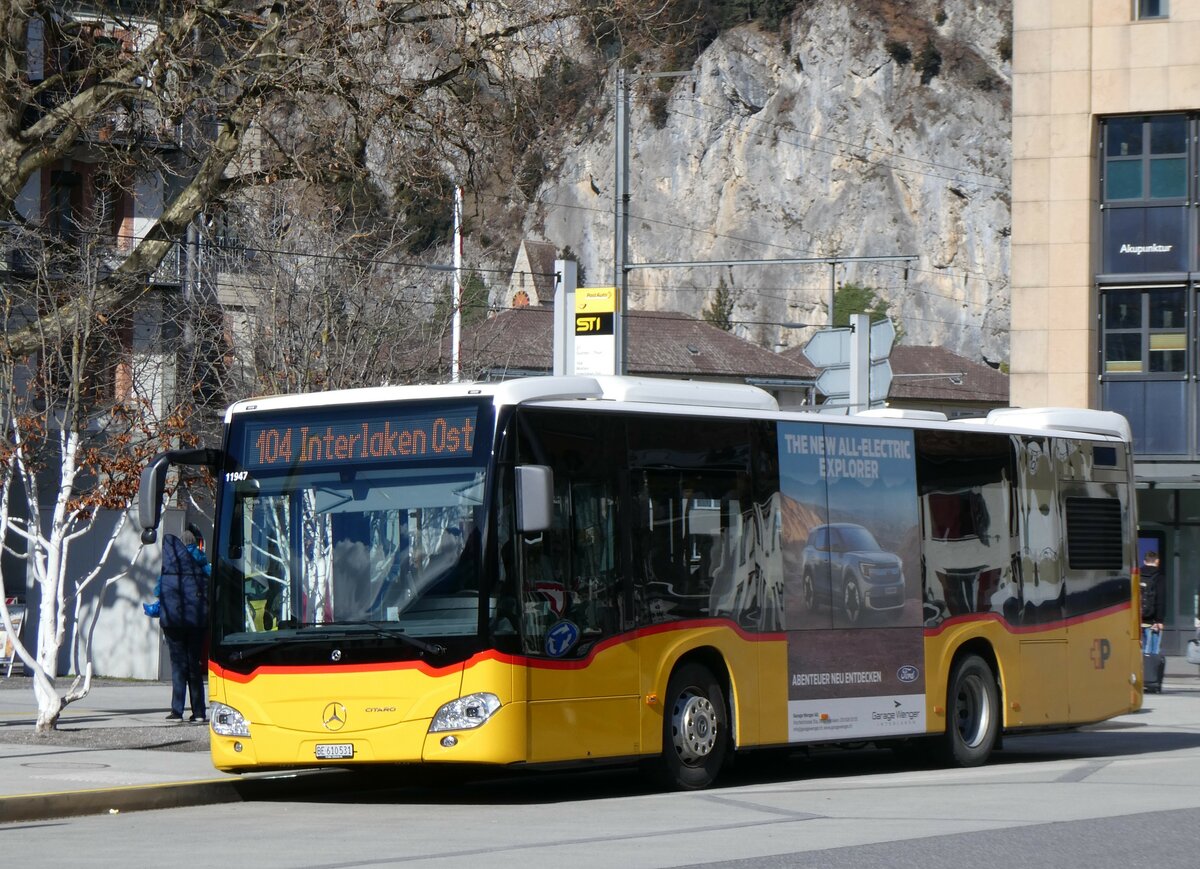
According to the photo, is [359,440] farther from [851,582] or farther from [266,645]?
[851,582]

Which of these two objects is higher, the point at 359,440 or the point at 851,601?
the point at 359,440

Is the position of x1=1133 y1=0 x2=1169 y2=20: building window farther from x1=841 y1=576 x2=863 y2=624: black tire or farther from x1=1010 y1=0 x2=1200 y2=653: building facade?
x1=841 y1=576 x2=863 y2=624: black tire

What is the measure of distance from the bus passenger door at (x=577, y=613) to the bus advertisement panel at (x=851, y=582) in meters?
1.95

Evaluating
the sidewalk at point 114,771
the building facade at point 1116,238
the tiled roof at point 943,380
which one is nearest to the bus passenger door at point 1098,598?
the sidewalk at point 114,771

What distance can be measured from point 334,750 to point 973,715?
20.5ft

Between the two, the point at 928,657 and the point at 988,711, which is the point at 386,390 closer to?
the point at 928,657

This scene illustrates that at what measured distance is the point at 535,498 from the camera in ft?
38.4

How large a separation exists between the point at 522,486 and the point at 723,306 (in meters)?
121

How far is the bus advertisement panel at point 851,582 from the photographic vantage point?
14102 mm

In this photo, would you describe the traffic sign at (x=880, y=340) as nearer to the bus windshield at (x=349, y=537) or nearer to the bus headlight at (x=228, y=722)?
the bus windshield at (x=349, y=537)

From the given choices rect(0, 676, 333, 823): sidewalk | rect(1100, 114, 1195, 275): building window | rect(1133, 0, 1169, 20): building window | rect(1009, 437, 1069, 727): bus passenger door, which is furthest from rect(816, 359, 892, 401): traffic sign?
rect(1133, 0, 1169, 20): building window

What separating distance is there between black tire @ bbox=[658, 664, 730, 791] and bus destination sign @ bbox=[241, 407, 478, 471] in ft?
7.80

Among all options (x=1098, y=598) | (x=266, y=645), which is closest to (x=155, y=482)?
(x=266, y=645)

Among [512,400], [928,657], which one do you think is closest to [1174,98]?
[928,657]
